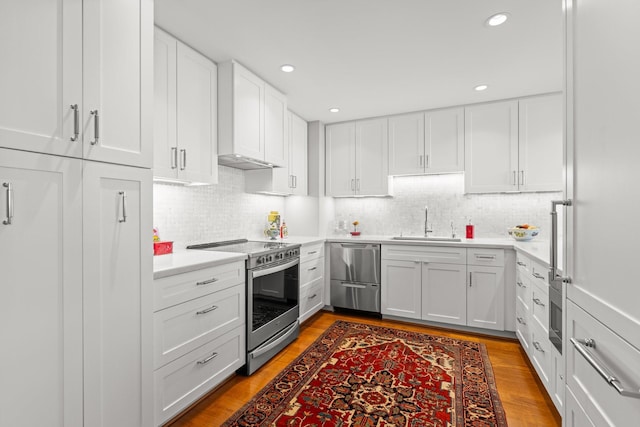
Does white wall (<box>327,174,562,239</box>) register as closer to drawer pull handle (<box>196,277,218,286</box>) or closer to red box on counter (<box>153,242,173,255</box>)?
red box on counter (<box>153,242,173,255</box>)

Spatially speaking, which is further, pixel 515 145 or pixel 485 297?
pixel 515 145

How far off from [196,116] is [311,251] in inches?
72.5

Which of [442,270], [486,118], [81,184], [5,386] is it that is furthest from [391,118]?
[5,386]

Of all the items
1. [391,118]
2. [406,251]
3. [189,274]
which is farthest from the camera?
[391,118]

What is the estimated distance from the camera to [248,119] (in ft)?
9.02

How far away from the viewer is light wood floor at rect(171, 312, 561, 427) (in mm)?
1857

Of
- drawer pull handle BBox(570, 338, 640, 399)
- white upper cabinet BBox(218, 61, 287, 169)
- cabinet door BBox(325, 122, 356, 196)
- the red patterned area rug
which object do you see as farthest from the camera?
cabinet door BBox(325, 122, 356, 196)

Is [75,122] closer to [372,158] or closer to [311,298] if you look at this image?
[311,298]

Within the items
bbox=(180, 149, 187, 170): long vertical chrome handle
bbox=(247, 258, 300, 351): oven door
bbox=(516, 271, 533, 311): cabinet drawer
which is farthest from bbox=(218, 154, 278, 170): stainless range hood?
bbox=(516, 271, 533, 311): cabinet drawer

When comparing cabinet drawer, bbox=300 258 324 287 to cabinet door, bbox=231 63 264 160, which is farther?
cabinet drawer, bbox=300 258 324 287

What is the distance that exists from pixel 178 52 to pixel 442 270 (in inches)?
124

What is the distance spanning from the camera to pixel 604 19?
0.87 m

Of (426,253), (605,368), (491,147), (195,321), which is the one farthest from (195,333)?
(491,147)

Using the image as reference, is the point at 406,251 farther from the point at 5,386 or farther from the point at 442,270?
the point at 5,386
